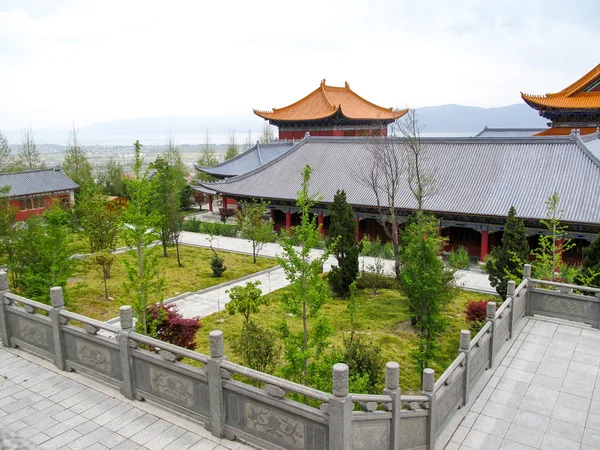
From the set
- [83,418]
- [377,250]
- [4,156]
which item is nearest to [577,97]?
[377,250]

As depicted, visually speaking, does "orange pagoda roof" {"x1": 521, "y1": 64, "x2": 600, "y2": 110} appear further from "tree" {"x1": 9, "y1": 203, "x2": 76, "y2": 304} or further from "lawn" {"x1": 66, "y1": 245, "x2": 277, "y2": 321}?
"tree" {"x1": 9, "y1": 203, "x2": 76, "y2": 304}

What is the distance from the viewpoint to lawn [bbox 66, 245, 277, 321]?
1377 centimetres

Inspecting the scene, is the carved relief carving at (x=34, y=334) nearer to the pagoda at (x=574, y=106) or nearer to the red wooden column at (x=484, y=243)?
the red wooden column at (x=484, y=243)

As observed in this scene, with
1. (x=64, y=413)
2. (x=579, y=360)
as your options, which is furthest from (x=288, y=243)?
(x=579, y=360)

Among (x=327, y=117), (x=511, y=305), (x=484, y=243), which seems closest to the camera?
(x=511, y=305)

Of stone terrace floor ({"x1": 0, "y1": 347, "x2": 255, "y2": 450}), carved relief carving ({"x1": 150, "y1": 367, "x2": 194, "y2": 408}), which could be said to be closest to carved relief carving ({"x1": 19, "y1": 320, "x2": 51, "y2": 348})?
stone terrace floor ({"x1": 0, "y1": 347, "x2": 255, "y2": 450})

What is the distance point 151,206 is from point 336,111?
18027 mm

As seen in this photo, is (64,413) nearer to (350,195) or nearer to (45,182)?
(350,195)

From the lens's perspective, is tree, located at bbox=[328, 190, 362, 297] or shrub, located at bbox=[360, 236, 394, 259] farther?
shrub, located at bbox=[360, 236, 394, 259]

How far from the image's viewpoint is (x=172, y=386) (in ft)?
21.1

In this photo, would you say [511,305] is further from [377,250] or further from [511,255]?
[377,250]

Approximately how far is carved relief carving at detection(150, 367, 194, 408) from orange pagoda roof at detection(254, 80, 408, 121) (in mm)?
28847

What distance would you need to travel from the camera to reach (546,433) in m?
6.73

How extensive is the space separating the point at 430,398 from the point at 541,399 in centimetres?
264
